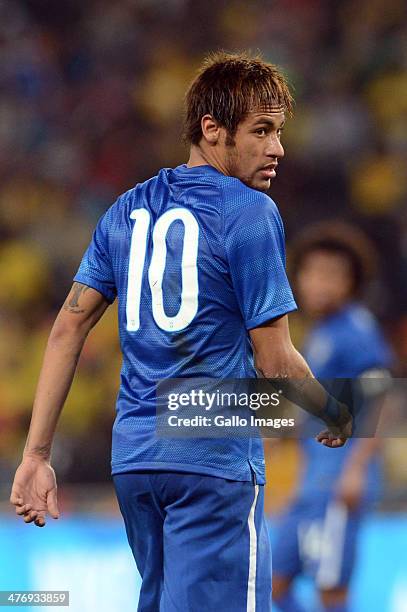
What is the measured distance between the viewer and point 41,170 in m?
8.37

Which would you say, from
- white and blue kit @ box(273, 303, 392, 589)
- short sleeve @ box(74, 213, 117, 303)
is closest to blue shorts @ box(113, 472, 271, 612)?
short sleeve @ box(74, 213, 117, 303)

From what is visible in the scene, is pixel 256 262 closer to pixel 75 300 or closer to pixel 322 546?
pixel 75 300

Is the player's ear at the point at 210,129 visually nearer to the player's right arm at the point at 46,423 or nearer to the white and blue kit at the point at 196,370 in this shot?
the white and blue kit at the point at 196,370

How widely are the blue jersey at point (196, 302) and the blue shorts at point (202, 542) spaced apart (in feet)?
0.13

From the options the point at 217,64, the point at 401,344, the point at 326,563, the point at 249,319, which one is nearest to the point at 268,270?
the point at 249,319

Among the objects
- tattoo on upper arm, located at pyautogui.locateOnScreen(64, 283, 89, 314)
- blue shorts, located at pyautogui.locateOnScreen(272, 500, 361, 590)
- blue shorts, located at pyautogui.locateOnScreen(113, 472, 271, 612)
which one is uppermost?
tattoo on upper arm, located at pyautogui.locateOnScreen(64, 283, 89, 314)

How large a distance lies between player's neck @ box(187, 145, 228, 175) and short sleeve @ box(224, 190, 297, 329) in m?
0.18

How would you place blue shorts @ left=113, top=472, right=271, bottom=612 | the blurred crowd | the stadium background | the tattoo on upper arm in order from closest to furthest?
blue shorts @ left=113, top=472, right=271, bottom=612
the tattoo on upper arm
the stadium background
the blurred crowd

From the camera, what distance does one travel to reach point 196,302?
2.36 m

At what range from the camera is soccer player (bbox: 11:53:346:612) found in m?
2.31

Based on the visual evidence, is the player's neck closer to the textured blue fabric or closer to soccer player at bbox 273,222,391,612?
soccer player at bbox 273,222,391,612

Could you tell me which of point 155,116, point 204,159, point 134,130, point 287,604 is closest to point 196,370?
point 204,159

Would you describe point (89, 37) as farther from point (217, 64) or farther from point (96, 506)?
point (217, 64)

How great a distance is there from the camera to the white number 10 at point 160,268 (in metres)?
2.37
